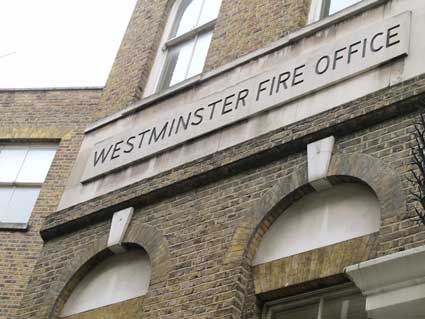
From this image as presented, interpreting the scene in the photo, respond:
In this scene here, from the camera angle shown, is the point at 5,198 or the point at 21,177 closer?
the point at 5,198

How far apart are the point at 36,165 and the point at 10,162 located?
2.18ft

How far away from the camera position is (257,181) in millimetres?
9766

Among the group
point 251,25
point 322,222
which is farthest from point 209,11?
point 322,222

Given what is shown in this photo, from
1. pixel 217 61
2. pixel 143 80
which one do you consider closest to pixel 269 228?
pixel 217 61

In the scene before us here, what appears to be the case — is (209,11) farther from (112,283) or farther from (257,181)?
(112,283)

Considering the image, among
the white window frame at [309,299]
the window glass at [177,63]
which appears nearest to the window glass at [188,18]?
the window glass at [177,63]

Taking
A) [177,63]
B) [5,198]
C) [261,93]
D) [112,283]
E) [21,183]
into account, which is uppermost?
[177,63]

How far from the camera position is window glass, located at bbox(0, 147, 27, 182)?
16891 mm

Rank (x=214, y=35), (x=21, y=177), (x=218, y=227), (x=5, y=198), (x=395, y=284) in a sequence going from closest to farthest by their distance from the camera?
(x=395, y=284) → (x=218, y=227) → (x=214, y=35) → (x=5, y=198) → (x=21, y=177)

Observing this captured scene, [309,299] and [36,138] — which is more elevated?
[36,138]

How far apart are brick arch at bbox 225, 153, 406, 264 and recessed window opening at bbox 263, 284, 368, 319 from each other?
0.69 metres

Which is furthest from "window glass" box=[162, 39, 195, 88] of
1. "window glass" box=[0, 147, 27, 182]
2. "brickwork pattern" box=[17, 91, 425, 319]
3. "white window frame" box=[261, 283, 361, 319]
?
"white window frame" box=[261, 283, 361, 319]

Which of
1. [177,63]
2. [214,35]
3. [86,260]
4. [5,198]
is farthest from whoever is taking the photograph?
[5,198]

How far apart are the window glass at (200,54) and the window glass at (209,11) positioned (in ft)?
Answer: 1.13
